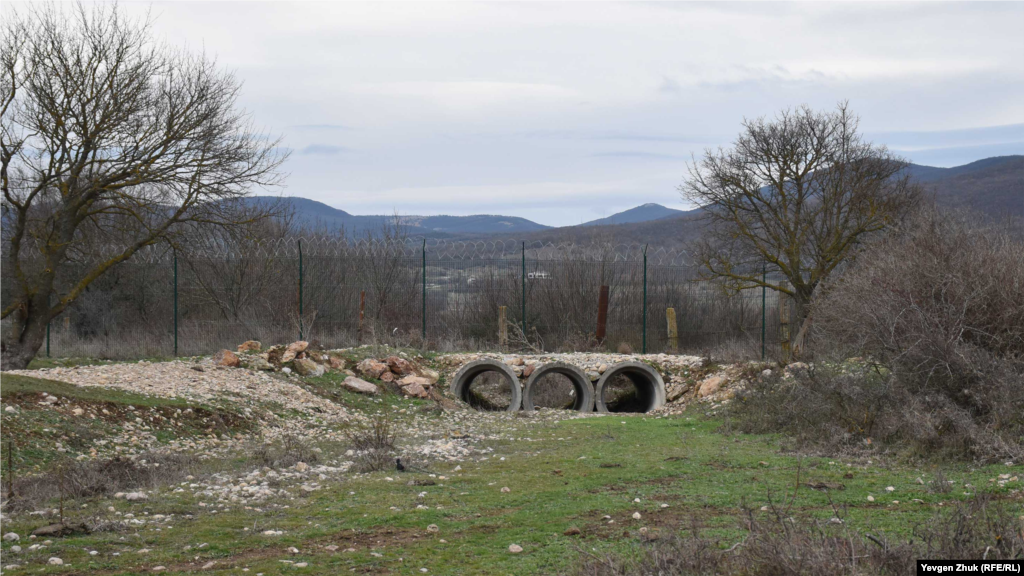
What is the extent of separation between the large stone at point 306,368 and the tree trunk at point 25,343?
15.4ft

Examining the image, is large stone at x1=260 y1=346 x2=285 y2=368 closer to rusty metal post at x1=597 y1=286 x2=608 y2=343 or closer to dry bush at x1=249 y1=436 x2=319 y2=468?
dry bush at x1=249 y1=436 x2=319 y2=468

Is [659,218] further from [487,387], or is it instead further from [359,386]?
[359,386]

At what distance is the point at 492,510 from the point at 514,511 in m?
0.18

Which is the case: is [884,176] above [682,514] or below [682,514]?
above

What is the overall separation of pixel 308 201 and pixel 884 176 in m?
51.1

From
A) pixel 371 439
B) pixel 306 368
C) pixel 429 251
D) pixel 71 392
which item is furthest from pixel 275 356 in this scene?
pixel 429 251

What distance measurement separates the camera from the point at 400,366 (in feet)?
52.2

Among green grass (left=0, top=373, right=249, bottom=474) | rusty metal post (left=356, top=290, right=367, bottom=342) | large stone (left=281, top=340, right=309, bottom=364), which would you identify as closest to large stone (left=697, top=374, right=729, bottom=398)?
large stone (left=281, top=340, right=309, bottom=364)

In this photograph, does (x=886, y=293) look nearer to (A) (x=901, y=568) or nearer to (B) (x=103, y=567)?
(A) (x=901, y=568)

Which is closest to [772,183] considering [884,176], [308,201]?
[884,176]

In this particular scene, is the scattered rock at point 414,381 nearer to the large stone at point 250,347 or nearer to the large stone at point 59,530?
the large stone at point 250,347

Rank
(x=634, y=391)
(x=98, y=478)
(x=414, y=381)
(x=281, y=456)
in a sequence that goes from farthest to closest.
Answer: (x=634, y=391) < (x=414, y=381) < (x=281, y=456) < (x=98, y=478)

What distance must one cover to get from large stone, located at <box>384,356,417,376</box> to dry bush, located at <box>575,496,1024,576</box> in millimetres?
12172

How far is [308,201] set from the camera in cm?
6419
